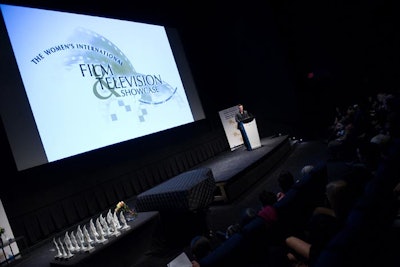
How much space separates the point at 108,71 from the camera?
503cm

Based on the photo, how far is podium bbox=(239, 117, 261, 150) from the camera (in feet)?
20.3

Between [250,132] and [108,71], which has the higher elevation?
[108,71]

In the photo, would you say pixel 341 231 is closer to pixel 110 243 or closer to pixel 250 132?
pixel 110 243

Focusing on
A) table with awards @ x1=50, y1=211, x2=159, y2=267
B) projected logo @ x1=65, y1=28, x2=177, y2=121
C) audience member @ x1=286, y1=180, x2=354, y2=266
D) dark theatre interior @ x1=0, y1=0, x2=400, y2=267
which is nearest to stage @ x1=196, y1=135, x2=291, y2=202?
dark theatre interior @ x1=0, y1=0, x2=400, y2=267

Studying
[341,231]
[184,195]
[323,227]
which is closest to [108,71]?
[184,195]

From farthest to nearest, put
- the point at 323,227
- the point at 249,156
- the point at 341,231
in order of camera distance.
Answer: the point at 249,156 → the point at 323,227 → the point at 341,231

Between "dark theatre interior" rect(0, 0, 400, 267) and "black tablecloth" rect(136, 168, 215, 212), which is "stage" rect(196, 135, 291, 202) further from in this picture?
"black tablecloth" rect(136, 168, 215, 212)

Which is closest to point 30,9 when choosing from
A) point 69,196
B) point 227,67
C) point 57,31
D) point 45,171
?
point 57,31

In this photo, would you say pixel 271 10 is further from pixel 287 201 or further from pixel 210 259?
pixel 210 259

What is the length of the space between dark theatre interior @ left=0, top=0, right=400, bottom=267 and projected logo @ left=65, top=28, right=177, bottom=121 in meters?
0.70

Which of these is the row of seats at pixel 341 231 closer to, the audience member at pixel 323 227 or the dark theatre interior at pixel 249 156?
the dark theatre interior at pixel 249 156

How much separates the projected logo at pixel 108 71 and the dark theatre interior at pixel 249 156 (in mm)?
698

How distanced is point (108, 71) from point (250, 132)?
10.3ft

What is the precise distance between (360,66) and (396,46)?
1.10m
